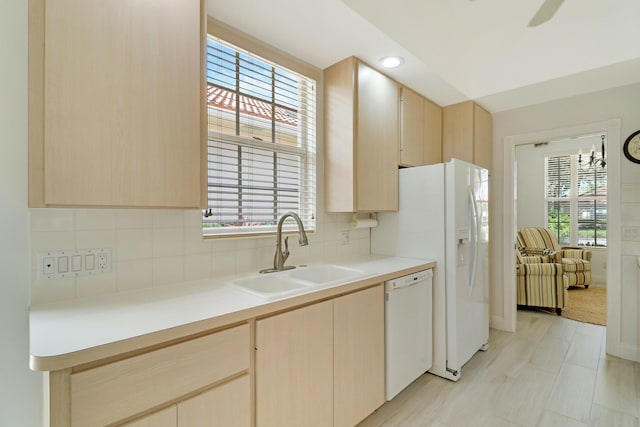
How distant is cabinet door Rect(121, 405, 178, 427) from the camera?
0.89 metres

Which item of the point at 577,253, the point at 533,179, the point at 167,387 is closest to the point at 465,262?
the point at 167,387

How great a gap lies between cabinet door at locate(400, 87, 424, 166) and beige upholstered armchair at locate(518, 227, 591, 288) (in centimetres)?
309

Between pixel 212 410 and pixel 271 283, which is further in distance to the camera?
pixel 271 283

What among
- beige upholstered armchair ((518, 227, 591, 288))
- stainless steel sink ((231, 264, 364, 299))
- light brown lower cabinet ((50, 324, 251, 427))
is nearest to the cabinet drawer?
light brown lower cabinet ((50, 324, 251, 427))

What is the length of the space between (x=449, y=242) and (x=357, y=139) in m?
1.02

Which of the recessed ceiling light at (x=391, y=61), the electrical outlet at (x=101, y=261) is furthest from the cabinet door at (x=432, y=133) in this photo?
the electrical outlet at (x=101, y=261)

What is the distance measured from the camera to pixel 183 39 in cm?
124

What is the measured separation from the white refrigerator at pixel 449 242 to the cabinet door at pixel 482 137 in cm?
49

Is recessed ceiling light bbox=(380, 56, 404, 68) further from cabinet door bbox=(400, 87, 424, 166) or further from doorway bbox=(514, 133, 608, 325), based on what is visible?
doorway bbox=(514, 133, 608, 325)

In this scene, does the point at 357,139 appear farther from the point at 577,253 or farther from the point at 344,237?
the point at 577,253

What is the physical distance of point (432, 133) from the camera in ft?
9.55

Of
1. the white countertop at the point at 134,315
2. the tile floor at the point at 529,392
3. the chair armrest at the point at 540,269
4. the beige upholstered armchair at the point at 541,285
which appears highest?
the white countertop at the point at 134,315

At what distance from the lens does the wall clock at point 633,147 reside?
7.95ft

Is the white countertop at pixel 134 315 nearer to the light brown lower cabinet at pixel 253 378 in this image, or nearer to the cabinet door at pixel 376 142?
the light brown lower cabinet at pixel 253 378
